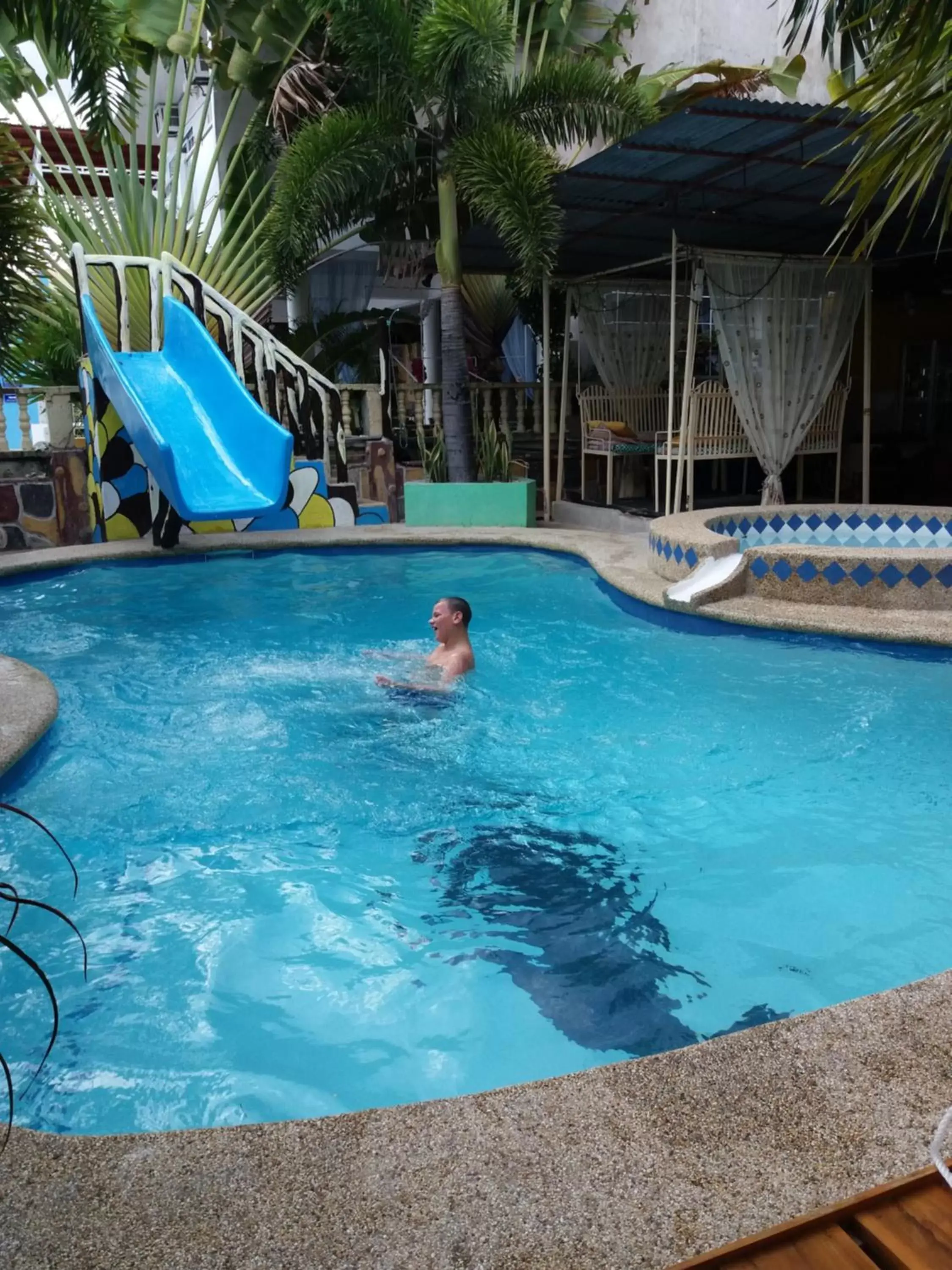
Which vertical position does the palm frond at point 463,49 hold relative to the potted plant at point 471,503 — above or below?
above

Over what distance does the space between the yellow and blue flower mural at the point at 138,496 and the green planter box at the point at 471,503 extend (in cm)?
58

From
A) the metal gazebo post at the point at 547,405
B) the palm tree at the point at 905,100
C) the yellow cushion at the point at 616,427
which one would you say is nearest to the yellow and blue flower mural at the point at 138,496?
the metal gazebo post at the point at 547,405

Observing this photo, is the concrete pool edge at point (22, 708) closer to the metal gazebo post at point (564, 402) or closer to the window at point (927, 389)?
the metal gazebo post at point (564, 402)

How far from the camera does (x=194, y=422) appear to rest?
9750 mm

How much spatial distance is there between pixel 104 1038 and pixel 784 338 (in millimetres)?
9304

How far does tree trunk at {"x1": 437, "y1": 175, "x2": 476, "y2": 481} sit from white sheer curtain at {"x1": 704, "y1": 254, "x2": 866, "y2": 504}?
2.79 m

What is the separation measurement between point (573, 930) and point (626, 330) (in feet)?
34.9

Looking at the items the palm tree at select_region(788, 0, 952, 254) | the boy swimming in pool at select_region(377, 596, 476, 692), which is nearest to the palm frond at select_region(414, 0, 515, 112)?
the boy swimming in pool at select_region(377, 596, 476, 692)

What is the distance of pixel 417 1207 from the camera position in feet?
5.86

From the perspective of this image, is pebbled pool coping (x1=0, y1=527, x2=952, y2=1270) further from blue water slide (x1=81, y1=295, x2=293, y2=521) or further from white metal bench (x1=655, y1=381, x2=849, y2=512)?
white metal bench (x1=655, y1=381, x2=849, y2=512)

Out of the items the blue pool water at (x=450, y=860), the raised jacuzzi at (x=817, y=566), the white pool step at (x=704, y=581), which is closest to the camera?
the blue pool water at (x=450, y=860)

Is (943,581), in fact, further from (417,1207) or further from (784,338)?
(417,1207)

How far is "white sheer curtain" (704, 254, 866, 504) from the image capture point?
1014 cm

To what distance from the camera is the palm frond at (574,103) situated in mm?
9922
